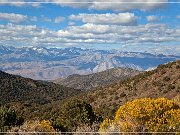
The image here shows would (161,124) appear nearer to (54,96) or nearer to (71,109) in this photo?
(71,109)

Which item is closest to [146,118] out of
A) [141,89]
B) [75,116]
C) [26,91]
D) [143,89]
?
[75,116]

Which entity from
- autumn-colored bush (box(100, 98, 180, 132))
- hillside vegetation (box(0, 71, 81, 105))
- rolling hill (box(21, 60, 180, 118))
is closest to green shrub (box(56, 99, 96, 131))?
autumn-colored bush (box(100, 98, 180, 132))

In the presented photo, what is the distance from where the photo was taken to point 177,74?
49312 mm

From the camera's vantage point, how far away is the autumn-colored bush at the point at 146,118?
1330 cm

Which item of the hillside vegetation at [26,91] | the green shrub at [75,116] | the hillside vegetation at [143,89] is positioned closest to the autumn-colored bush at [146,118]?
the green shrub at [75,116]

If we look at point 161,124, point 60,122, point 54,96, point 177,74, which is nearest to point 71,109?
point 60,122

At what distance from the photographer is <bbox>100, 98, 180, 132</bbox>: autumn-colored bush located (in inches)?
523

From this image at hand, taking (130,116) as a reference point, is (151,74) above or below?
above

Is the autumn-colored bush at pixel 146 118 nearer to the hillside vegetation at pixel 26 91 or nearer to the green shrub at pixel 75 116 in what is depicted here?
the green shrub at pixel 75 116

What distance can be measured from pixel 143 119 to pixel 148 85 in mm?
37535

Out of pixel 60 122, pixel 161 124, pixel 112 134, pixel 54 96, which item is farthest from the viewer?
pixel 54 96

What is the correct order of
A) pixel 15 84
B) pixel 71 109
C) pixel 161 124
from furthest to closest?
pixel 15 84
pixel 71 109
pixel 161 124

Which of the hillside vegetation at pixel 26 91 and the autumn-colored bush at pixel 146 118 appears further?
the hillside vegetation at pixel 26 91

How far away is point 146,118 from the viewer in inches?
567
